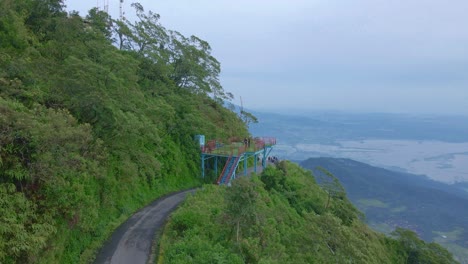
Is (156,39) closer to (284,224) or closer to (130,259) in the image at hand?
(284,224)

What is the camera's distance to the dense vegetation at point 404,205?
76.8m

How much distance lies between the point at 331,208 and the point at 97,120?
17355mm

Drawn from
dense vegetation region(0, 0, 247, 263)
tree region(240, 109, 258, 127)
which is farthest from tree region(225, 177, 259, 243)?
tree region(240, 109, 258, 127)

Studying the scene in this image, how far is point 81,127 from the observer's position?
41.9 ft

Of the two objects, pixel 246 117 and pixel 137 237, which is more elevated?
pixel 246 117

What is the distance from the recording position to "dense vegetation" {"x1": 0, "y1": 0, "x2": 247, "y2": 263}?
36.0 ft

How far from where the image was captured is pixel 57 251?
12.2 metres

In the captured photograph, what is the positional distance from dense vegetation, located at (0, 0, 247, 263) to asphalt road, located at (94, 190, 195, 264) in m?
0.55

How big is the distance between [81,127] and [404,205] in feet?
305

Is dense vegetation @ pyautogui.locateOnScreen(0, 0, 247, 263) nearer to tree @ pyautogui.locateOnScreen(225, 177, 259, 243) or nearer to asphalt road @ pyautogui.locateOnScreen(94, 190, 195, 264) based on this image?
asphalt road @ pyautogui.locateOnScreen(94, 190, 195, 264)

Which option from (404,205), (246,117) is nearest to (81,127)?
(246,117)

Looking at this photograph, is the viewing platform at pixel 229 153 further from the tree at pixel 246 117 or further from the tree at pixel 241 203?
the tree at pixel 241 203

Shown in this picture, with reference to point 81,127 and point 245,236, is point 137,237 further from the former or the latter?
point 81,127

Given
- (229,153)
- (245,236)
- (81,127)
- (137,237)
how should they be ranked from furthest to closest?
(229,153)
(137,237)
(245,236)
(81,127)
